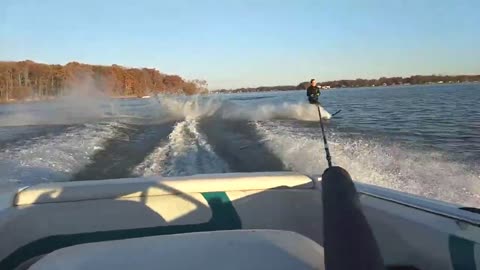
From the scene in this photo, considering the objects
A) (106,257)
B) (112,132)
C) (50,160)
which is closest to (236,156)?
(50,160)

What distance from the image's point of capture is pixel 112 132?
1338 cm

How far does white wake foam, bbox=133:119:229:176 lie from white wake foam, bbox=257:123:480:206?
1.25m

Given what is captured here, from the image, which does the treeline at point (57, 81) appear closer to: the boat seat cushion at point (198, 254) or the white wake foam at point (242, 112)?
the white wake foam at point (242, 112)

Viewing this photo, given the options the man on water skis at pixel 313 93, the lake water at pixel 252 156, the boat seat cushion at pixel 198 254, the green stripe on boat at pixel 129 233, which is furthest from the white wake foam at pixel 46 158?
the boat seat cushion at pixel 198 254

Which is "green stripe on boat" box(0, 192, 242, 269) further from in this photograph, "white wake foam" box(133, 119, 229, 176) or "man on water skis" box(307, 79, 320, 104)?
"white wake foam" box(133, 119, 229, 176)

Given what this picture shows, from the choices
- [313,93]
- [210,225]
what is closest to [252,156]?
[210,225]

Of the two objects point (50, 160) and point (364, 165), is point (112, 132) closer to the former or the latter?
point (50, 160)

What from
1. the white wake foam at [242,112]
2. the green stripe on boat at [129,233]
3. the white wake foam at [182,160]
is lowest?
the white wake foam at [182,160]

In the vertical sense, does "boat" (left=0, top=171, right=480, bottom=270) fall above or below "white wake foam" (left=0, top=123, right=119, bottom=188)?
above

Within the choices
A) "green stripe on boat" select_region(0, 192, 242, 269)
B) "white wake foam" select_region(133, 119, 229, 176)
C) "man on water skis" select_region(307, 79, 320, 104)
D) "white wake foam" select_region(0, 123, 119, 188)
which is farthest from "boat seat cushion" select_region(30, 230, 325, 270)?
"white wake foam" select_region(133, 119, 229, 176)

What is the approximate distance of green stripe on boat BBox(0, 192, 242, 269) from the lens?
8.18ft

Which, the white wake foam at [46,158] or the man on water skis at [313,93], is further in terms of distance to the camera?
the white wake foam at [46,158]

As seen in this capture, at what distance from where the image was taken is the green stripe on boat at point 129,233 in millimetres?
2494

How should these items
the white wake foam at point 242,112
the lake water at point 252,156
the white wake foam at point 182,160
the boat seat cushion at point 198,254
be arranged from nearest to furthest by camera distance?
the boat seat cushion at point 198,254, the lake water at point 252,156, the white wake foam at point 182,160, the white wake foam at point 242,112
